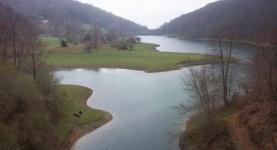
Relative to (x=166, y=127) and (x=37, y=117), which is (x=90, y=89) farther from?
(x=37, y=117)

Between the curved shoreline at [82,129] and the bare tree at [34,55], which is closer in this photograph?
the curved shoreline at [82,129]

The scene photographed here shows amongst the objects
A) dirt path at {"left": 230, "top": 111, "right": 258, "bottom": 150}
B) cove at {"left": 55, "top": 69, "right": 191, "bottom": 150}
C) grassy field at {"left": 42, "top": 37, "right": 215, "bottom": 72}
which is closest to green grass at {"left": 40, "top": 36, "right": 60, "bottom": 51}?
grassy field at {"left": 42, "top": 37, "right": 215, "bottom": 72}

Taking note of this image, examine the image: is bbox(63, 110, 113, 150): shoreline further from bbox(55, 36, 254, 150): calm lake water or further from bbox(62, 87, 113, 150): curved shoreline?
bbox(55, 36, 254, 150): calm lake water

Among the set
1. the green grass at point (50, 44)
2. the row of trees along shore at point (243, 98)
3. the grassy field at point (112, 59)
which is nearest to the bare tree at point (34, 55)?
the row of trees along shore at point (243, 98)

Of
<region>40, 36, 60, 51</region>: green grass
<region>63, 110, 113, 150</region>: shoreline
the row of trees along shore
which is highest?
<region>40, 36, 60, 51</region>: green grass

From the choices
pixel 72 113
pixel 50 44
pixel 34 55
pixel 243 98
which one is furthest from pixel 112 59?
pixel 243 98

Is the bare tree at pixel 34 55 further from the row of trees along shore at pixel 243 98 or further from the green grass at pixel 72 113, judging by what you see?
the row of trees along shore at pixel 243 98
